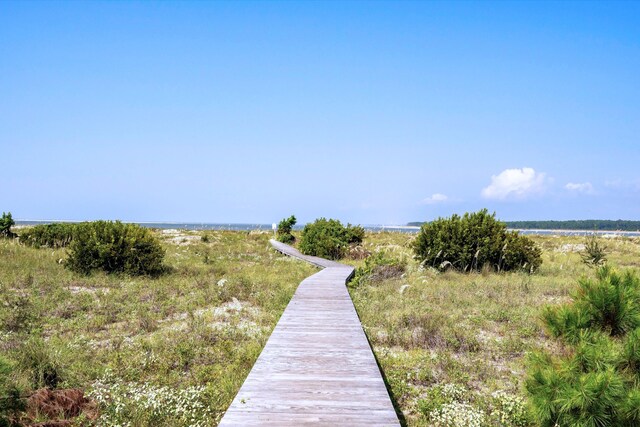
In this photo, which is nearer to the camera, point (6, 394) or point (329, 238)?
point (6, 394)

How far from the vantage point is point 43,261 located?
15695 mm

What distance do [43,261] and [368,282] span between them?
12494 mm

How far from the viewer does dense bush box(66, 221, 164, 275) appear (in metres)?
14.3

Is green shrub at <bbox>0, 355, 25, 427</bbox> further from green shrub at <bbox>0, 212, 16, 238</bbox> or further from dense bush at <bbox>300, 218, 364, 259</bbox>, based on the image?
green shrub at <bbox>0, 212, 16, 238</bbox>

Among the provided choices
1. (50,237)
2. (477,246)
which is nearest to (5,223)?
(50,237)

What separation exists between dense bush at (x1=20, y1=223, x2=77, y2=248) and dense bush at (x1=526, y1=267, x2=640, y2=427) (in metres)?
23.2

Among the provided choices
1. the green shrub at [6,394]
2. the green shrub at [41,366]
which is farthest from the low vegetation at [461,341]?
the green shrub at [41,366]

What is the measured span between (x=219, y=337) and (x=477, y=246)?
462 inches

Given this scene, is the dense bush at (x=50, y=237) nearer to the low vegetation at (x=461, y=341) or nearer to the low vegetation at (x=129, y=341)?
the low vegetation at (x=129, y=341)

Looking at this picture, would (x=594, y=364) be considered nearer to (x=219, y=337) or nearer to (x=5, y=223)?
(x=219, y=337)

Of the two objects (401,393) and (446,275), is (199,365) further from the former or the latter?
(446,275)

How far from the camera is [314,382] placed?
5016mm

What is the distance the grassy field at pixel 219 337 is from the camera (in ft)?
17.3

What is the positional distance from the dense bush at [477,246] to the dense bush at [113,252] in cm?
1056
